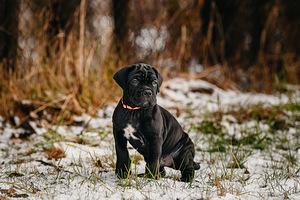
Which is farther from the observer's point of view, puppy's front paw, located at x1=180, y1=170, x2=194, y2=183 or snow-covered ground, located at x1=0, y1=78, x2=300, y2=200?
puppy's front paw, located at x1=180, y1=170, x2=194, y2=183

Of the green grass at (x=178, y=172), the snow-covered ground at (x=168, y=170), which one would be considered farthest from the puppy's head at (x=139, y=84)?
the snow-covered ground at (x=168, y=170)

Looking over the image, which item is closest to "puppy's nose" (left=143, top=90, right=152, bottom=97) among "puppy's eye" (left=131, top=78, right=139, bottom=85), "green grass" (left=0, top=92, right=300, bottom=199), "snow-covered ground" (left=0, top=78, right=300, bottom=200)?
"puppy's eye" (left=131, top=78, right=139, bottom=85)

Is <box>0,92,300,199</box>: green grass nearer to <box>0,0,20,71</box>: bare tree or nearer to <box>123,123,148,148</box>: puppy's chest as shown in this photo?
<box>123,123,148,148</box>: puppy's chest

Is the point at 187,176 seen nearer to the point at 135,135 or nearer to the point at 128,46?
the point at 135,135

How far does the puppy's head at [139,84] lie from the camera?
208cm

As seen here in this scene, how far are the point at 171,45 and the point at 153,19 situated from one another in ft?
2.29

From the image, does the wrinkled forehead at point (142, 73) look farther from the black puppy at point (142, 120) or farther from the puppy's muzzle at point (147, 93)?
the puppy's muzzle at point (147, 93)

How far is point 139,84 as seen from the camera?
6.99 feet

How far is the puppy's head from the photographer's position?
6.83 feet

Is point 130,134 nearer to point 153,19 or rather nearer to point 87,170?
point 87,170

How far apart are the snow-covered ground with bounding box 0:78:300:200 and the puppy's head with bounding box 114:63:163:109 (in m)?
0.58

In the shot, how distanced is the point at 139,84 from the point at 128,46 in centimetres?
418

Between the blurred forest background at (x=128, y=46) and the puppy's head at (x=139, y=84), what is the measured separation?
200 cm

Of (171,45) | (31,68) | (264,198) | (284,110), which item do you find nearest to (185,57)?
(171,45)
